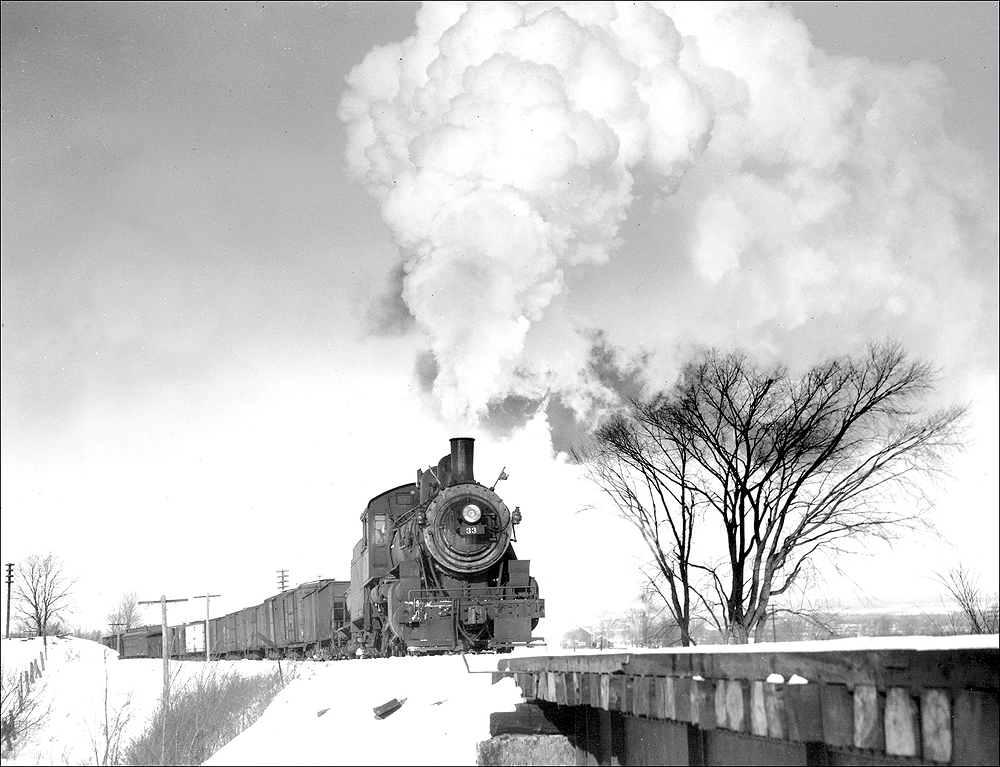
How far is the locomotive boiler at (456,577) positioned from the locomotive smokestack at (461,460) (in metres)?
0.02

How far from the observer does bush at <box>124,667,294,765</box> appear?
59.7 ft

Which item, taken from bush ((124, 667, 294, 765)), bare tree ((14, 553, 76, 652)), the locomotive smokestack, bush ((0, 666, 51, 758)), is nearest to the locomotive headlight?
the locomotive smokestack

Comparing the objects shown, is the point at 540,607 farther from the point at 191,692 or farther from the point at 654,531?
the point at 191,692

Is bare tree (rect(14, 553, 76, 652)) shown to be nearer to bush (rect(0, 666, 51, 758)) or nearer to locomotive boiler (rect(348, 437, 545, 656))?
bush (rect(0, 666, 51, 758))

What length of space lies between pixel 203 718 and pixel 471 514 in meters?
6.85

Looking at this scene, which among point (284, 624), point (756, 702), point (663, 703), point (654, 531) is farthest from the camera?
point (284, 624)

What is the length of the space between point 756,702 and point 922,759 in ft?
4.31

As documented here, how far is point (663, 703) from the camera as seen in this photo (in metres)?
7.60

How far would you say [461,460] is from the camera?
873 inches

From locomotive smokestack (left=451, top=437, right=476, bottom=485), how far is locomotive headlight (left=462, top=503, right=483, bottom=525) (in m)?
0.73

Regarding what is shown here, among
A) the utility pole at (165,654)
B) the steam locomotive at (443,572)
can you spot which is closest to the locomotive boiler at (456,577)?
the steam locomotive at (443,572)

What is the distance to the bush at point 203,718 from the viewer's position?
18.2 m

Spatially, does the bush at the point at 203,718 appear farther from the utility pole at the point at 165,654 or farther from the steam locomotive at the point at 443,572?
the steam locomotive at the point at 443,572

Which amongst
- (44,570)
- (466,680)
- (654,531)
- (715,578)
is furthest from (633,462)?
(44,570)
